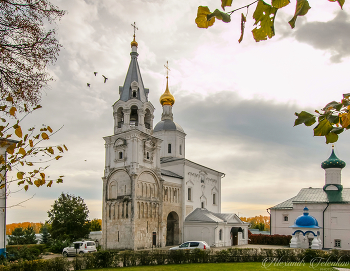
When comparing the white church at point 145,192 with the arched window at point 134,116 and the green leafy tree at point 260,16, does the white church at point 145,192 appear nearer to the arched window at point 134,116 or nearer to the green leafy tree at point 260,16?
the arched window at point 134,116

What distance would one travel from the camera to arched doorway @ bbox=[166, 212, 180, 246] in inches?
1222

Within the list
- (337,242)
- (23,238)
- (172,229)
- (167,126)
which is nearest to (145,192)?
(172,229)

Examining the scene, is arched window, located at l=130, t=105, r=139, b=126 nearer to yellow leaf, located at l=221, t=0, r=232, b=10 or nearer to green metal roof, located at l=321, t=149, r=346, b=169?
green metal roof, located at l=321, t=149, r=346, b=169

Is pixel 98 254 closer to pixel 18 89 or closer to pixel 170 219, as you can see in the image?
pixel 18 89

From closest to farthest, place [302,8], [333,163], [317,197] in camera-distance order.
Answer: [302,8]
[317,197]
[333,163]

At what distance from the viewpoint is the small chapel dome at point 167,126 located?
36.0m

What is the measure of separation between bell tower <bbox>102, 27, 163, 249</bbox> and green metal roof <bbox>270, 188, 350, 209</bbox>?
575 inches

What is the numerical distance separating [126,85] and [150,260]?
16.9 m

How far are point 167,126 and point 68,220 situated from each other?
14.1 metres

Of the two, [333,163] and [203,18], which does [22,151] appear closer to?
[203,18]

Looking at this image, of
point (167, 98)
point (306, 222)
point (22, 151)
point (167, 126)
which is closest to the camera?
point (22, 151)

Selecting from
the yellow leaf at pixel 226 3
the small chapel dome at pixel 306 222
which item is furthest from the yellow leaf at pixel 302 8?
the small chapel dome at pixel 306 222

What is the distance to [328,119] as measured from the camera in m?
2.87

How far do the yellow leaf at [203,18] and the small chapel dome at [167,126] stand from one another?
33252 mm
